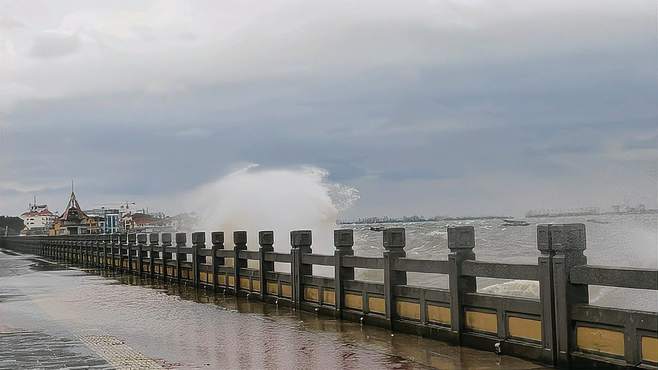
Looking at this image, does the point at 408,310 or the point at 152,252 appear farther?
the point at 152,252

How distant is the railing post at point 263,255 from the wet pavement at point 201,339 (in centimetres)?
49

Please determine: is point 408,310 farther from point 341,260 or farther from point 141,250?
point 141,250

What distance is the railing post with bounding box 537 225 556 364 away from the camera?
29.5 ft

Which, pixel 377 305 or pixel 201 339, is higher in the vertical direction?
pixel 377 305

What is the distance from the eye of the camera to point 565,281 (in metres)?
8.81

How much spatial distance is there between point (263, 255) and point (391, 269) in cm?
586

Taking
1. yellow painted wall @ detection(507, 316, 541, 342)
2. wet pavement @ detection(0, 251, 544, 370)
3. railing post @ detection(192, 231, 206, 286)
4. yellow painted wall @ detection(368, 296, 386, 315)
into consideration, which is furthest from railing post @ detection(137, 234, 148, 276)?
yellow painted wall @ detection(507, 316, 541, 342)

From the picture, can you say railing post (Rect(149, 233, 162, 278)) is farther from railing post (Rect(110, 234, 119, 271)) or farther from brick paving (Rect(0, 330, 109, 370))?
brick paving (Rect(0, 330, 109, 370))

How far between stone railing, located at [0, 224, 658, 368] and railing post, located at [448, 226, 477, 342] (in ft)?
0.04

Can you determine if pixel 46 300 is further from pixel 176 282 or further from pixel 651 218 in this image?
pixel 651 218

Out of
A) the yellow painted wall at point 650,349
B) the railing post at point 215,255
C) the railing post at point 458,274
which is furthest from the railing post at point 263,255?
the yellow painted wall at point 650,349

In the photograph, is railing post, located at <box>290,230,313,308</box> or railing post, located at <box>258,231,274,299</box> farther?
railing post, located at <box>258,231,274,299</box>

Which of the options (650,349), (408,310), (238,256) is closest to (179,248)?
(238,256)

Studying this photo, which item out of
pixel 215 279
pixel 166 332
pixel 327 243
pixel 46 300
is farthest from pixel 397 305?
pixel 327 243
